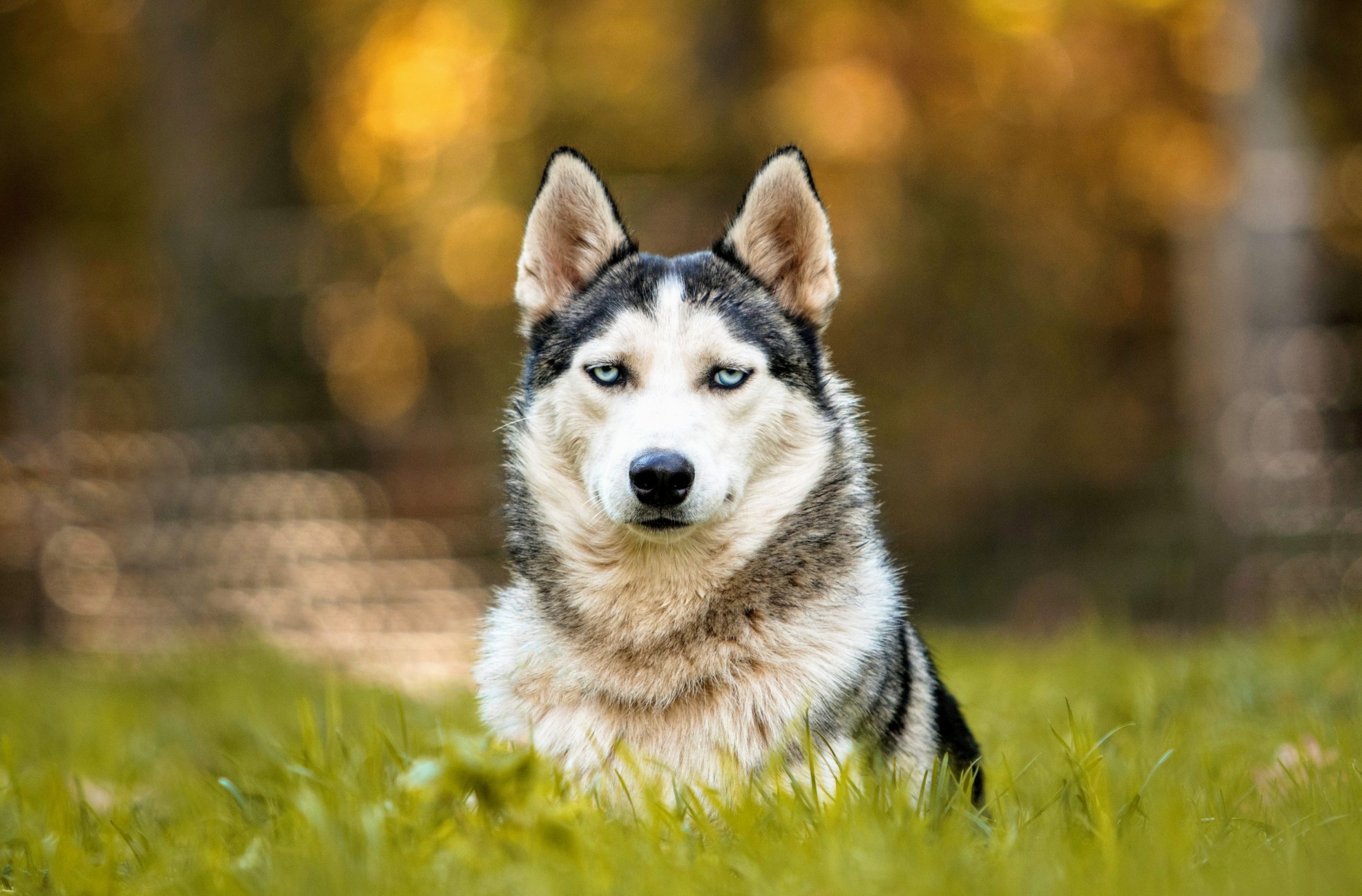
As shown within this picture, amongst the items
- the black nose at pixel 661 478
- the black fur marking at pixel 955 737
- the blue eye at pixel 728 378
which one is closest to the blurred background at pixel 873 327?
the blue eye at pixel 728 378

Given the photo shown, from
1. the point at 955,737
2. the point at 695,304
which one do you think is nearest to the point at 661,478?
the point at 695,304

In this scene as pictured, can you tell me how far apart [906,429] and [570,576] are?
21.7 feet

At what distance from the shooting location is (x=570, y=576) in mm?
3125

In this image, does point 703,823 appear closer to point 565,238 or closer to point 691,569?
point 691,569

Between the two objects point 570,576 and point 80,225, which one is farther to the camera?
point 80,225

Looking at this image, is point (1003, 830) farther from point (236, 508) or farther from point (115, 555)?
point (115, 555)

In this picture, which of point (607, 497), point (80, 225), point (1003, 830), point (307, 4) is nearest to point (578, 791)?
point (607, 497)

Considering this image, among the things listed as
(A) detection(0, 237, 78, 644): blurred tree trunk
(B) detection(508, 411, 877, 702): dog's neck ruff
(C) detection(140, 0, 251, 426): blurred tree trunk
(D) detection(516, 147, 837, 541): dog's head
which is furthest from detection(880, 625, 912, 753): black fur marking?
(A) detection(0, 237, 78, 644): blurred tree trunk

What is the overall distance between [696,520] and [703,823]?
32.2 inches

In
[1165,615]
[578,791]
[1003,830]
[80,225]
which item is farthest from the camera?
[80,225]

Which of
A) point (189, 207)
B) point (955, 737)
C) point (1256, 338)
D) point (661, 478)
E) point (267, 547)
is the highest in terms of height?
point (189, 207)

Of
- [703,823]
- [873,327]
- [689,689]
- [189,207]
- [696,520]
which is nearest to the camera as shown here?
[703,823]

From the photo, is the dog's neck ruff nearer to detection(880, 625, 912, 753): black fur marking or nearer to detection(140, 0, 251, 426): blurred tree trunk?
detection(880, 625, 912, 753): black fur marking

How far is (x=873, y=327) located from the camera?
960 cm
